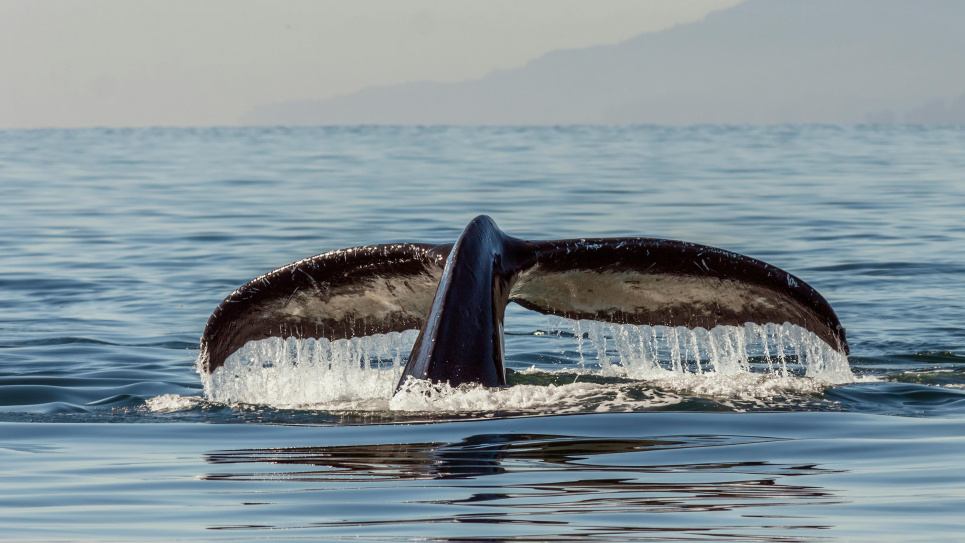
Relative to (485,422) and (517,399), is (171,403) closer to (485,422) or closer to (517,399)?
(517,399)

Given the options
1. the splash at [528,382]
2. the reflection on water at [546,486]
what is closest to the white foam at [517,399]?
the splash at [528,382]

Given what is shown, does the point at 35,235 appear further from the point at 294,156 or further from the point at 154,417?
the point at 294,156

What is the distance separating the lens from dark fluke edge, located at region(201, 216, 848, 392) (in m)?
7.78

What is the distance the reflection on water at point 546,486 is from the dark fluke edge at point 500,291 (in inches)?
35.0

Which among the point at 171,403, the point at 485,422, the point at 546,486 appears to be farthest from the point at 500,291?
the point at 171,403

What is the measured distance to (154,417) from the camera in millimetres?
8508

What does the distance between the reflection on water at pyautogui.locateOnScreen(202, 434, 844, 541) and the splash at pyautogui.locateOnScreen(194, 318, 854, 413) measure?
0.66m

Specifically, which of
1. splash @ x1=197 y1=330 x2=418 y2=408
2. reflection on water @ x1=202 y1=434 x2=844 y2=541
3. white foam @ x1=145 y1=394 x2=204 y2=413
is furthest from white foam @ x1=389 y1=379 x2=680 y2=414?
white foam @ x1=145 y1=394 x2=204 y2=413

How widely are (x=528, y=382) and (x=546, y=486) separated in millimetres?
3668

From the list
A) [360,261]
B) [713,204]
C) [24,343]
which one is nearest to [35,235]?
[24,343]

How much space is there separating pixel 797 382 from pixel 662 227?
1331 cm

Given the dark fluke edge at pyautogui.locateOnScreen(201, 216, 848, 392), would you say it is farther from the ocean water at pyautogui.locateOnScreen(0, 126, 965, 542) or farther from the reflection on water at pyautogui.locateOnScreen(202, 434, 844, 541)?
the reflection on water at pyautogui.locateOnScreen(202, 434, 844, 541)

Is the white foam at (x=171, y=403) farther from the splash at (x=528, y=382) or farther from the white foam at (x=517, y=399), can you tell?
the white foam at (x=517, y=399)

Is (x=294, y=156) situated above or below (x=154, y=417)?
above
